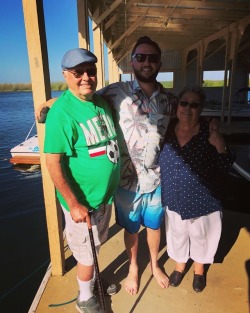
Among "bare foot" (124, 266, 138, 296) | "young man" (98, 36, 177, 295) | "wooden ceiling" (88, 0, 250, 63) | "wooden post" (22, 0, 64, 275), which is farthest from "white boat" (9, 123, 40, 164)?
"young man" (98, 36, 177, 295)

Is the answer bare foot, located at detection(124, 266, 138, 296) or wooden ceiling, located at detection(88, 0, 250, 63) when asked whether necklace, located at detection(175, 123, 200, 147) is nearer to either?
bare foot, located at detection(124, 266, 138, 296)

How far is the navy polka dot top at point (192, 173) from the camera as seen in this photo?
1884 millimetres

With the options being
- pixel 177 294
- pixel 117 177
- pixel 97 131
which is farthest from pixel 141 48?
pixel 177 294

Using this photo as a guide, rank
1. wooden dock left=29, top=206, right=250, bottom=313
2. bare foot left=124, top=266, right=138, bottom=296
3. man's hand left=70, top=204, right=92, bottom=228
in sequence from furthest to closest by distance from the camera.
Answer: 1. bare foot left=124, top=266, right=138, bottom=296
2. wooden dock left=29, top=206, right=250, bottom=313
3. man's hand left=70, top=204, right=92, bottom=228

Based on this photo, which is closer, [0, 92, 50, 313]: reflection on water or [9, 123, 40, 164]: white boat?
[0, 92, 50, 313]: reflection on water

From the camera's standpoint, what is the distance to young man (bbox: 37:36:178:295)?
77.1 inches

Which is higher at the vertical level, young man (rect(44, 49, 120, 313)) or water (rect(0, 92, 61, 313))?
young man (rect(44, 49, 120, 313))

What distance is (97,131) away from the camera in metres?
1.65

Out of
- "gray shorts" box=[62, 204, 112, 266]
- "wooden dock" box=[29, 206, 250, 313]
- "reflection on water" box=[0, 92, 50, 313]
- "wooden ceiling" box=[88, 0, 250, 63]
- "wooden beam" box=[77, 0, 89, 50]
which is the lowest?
"reflection on water" box=[0, 92, 50, 313]

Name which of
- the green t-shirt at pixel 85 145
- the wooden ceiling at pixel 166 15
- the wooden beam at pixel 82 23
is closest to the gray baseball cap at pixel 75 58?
the green t-shirt at pixel 85 145

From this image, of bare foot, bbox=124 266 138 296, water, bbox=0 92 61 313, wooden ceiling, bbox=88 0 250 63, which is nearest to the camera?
bare foot, bbox=124 266 138 296

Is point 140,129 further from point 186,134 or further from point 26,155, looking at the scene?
point 26,155

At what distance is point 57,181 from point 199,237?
1.27 metres

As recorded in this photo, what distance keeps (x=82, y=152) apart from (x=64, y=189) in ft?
0.83
